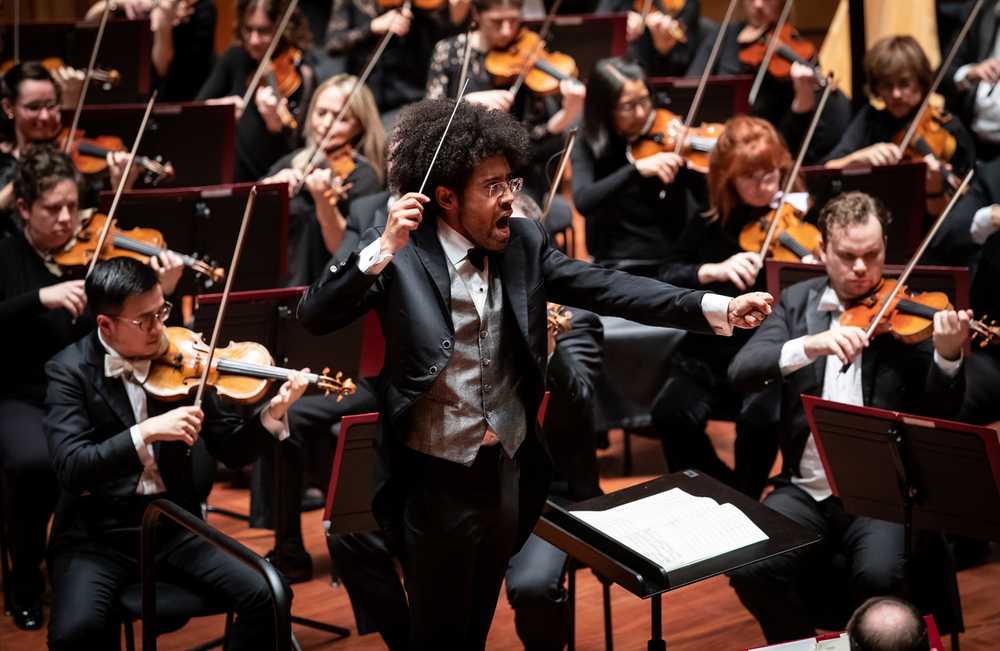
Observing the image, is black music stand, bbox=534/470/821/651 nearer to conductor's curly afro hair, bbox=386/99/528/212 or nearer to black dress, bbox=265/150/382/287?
conductor's curly afro hair, bbox=386/99/528/212

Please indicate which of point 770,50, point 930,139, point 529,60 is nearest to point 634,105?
point 529,60

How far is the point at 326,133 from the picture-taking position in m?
3.47

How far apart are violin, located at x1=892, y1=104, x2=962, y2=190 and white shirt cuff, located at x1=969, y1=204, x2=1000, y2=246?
351 mm

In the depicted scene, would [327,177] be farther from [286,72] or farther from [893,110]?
[893,110]

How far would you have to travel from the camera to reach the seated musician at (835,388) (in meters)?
2.21

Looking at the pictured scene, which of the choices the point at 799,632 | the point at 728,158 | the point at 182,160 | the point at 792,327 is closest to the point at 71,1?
the point at 182,160

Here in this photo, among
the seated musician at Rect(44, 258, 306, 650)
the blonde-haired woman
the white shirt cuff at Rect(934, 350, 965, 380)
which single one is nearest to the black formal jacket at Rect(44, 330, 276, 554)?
the seated musician at Rect(44, 258, 306, 650)

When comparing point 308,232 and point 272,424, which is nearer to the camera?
point 272,424

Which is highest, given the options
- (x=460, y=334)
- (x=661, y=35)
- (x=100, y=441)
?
(x=661, y=35)

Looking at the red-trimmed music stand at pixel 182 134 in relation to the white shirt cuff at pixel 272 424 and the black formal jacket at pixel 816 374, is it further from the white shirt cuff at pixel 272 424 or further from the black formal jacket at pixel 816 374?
the black formal jacket at pixel 816 374

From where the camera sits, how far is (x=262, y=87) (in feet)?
12.6

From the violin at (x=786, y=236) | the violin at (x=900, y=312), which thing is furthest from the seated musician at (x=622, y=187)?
the violin at (x=900, y=312)

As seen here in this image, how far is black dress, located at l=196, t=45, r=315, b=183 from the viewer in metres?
3.83

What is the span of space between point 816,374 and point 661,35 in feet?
7.19
